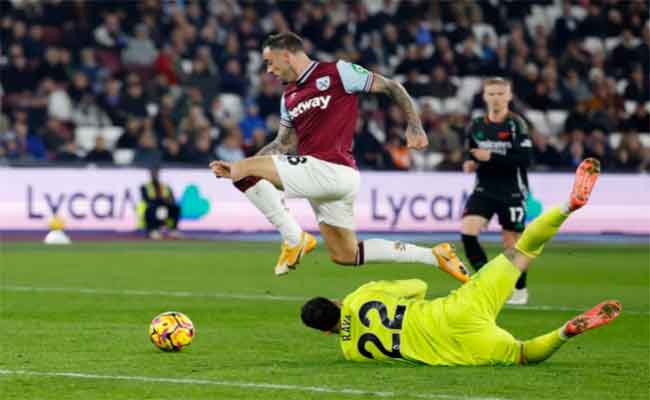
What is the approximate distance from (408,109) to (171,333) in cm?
241

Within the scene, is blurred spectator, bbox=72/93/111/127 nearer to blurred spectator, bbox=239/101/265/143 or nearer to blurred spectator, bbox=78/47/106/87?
blurred spectator, bbox=78/47/106/87

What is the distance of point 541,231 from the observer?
8562 millimetres

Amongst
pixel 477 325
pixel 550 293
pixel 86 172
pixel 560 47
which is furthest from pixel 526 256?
pixel 560 47

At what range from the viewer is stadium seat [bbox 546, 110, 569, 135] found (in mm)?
28562

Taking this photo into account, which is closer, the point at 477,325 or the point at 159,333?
the point at 477,325

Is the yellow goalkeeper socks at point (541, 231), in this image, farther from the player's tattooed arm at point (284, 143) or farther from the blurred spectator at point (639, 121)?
the blurred spectator at point (639, 121)

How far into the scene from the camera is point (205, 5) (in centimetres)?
2792

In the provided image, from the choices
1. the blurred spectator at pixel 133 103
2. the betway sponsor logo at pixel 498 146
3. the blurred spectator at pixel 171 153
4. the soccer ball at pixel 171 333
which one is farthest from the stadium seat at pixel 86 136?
the soccer ball at pixel 171 333

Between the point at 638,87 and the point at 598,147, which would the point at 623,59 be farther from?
the point at 598,147

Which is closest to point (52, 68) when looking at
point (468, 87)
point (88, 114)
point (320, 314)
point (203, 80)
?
point (88, 114)

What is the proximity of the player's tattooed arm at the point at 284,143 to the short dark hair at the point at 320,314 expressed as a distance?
2.35m

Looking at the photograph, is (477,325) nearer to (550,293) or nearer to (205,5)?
A: (550,293)

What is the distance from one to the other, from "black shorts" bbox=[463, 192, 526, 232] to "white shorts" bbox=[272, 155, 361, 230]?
2807 millimetres

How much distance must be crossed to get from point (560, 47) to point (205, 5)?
7705 millimetres
